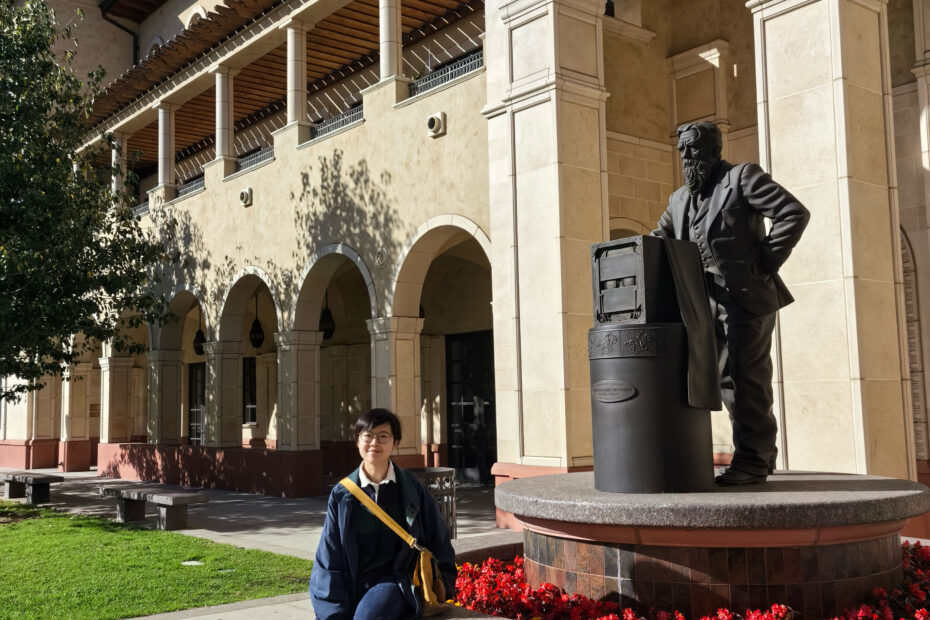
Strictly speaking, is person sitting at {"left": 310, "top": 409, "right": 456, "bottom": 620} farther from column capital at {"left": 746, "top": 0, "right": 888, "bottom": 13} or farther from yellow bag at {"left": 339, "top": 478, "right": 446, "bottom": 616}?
column capital at {"left": 746, "top": 0, "right": 888, "bottom": 13}

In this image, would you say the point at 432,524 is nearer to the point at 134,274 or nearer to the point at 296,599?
the point at 296,599

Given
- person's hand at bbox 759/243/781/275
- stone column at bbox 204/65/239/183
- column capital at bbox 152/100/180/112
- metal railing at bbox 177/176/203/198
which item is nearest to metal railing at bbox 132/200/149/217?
metal railing at bbox 177/176/203/198

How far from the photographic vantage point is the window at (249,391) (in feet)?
77.1

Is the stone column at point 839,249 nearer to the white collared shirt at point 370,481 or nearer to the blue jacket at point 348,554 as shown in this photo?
the blue jacket at point 348,554

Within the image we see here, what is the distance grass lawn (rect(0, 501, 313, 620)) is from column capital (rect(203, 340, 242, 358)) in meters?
6.65

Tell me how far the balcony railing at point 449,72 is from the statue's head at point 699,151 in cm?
721

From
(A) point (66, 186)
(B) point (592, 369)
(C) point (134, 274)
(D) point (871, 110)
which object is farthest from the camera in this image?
(C) point (134, 274)

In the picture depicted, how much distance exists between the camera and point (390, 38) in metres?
14.0

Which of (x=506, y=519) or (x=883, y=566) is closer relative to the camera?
(x=883, y=566)

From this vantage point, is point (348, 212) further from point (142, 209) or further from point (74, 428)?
point (74, 428)

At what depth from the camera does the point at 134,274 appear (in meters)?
15.9

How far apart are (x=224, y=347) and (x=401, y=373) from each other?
607cm

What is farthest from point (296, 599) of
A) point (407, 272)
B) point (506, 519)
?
point (407, 272)

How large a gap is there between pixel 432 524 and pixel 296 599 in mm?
2727
